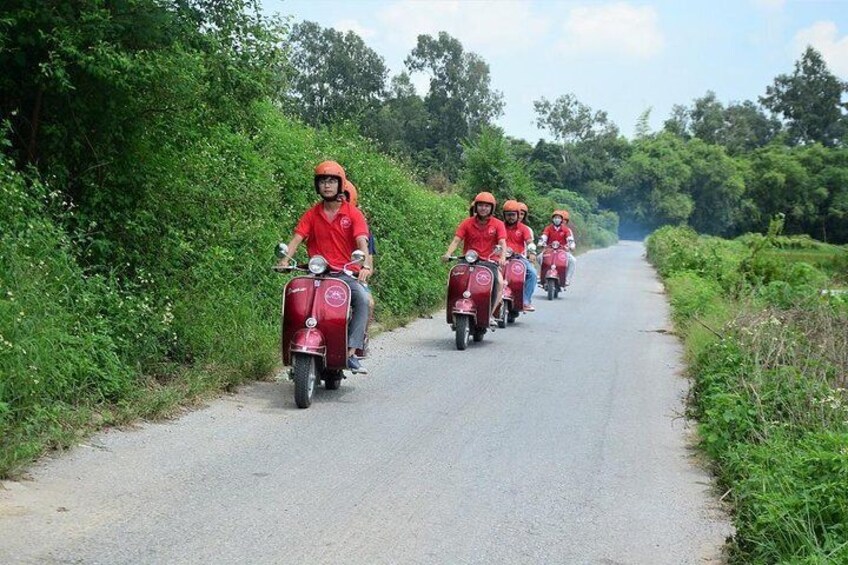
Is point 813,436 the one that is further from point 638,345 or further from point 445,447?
point 638,345

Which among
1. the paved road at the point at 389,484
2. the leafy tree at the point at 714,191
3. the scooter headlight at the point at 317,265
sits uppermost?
the leafy tree at the point at 714,191

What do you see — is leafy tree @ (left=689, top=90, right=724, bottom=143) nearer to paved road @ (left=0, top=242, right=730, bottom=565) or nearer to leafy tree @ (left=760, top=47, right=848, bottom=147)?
leafy tree @ (left=760, top=47, right=848, bottom=147)

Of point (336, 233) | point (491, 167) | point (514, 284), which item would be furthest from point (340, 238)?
Answer: point (491, 167)

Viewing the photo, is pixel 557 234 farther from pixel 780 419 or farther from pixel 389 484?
pixel 389 484

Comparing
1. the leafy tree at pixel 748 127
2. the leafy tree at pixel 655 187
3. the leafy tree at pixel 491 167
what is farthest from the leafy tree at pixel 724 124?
the leafy tree at pixel 491 167

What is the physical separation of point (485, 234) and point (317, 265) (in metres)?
5.76

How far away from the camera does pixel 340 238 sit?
9625 mm

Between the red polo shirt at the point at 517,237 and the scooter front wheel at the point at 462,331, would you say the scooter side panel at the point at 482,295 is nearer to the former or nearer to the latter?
the scooter front wheel at the point at 462,331

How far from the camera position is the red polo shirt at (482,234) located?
47.1 feet

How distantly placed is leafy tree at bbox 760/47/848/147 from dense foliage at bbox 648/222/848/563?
336 feet

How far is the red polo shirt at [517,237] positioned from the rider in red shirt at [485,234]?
7.98 ft

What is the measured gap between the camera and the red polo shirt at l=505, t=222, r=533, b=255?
16.9 metres

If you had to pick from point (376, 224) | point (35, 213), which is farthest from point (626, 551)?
point (376, 224)

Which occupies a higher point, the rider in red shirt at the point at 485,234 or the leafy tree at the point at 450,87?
the leafy tree at the point at 450,87
